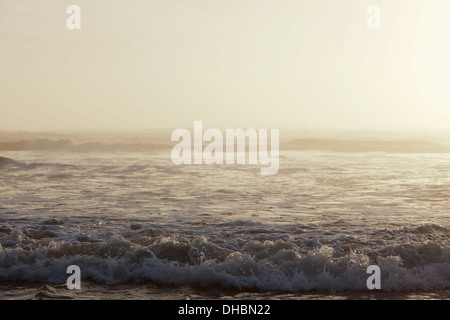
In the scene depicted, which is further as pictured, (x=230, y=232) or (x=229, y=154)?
(x=229, y=154)

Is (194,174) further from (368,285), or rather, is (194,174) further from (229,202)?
(368,285)

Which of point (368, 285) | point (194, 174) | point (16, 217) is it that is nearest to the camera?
point (368, 285)

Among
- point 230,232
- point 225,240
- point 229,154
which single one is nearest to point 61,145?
point 229,154

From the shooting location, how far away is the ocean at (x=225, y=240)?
7.75 meters

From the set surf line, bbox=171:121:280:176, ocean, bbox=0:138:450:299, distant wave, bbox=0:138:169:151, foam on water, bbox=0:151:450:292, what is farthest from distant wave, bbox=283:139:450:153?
ocean, bbox=0:138:450:299

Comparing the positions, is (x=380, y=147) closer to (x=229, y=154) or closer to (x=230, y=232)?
(x=229, y=154)

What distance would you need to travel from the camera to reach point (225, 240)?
9922 mm

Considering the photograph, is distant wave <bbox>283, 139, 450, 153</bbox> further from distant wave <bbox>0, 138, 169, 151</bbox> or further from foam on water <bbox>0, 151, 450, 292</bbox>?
foam on water <bbox>0, 151, 450, 292</bbox>

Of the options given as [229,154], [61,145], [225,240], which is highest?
[61,145]

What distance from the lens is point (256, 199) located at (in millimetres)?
15102

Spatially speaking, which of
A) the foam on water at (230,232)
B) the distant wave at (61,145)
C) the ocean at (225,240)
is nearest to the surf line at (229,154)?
the distant wave at (61,145)

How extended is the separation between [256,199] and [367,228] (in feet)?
15.5

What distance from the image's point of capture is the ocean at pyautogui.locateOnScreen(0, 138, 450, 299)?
775 centimetres
